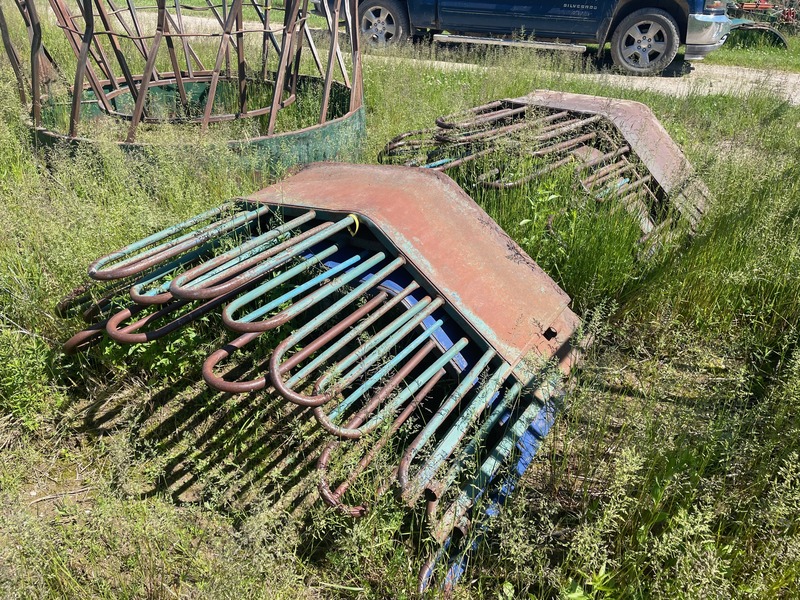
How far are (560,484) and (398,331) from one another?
2.73 feet

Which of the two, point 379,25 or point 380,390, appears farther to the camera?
point 379,25

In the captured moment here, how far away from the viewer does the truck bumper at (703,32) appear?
27.9 feet

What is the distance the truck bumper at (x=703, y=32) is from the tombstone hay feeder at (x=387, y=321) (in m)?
7.78

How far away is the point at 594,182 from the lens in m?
3.40

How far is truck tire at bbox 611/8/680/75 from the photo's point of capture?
8.63 m

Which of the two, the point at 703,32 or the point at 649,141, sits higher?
the point at 703,32

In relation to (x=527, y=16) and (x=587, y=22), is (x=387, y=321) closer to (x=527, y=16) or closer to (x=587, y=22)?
(x=587, y=22)

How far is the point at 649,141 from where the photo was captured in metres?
4.07

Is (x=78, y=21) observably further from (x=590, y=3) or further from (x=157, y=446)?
(x=157, y=446)

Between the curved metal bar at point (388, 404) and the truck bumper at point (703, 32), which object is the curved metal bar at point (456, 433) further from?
the truck bumper at point (703, 32)

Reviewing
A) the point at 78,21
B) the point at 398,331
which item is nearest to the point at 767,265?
the point at 398,331

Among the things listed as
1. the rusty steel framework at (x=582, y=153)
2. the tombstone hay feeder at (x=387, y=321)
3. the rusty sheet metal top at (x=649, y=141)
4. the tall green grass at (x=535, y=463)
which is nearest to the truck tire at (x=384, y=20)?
the rusty sheet metal top at (x=649, y=141)

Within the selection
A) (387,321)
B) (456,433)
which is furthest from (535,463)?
(387,321)

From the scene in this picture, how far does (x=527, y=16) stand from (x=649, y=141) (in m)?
6.37
